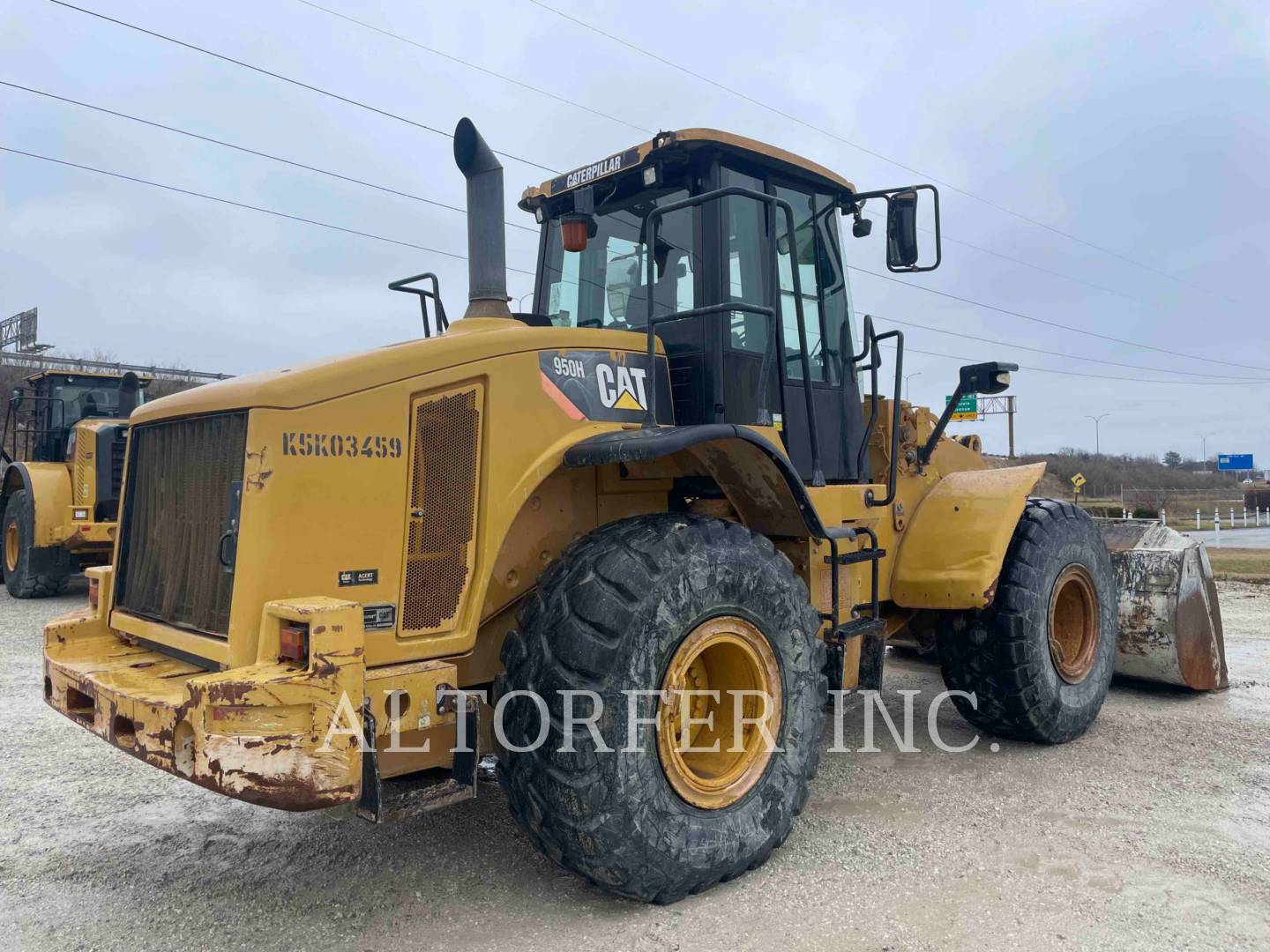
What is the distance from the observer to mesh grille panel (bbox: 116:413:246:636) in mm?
3381

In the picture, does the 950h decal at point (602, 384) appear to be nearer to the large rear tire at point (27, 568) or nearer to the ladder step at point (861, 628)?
the ladder step at point (861, 628)

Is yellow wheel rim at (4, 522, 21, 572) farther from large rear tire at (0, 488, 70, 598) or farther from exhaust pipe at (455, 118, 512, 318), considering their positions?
exhaust pipe at (455, 118, 512, 318)

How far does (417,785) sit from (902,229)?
345 centimetres

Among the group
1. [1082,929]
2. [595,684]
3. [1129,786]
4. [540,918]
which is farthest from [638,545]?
[1129,786]

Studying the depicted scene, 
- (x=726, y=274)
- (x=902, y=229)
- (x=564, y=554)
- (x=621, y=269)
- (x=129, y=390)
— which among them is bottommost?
(x=564, y=554)

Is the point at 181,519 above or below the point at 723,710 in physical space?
above

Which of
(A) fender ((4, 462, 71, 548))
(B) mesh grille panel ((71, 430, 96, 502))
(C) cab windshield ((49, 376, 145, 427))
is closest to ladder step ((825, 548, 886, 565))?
(B) mesh grille panel ((71, 430, 96, 502))

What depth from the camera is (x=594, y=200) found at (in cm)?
476

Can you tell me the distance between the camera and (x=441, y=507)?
135 inches

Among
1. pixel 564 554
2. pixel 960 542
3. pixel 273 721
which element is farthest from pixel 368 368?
pixel 960 542

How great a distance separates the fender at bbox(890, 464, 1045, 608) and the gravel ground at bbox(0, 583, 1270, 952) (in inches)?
35.8

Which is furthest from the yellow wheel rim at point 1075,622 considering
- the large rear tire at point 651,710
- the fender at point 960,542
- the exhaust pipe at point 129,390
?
Result: the exhaust pipe at point 129,390

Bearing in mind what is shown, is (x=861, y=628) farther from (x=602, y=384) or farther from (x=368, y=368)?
(x=368, y=368)

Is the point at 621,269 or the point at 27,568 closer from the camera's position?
the point at 621,269
